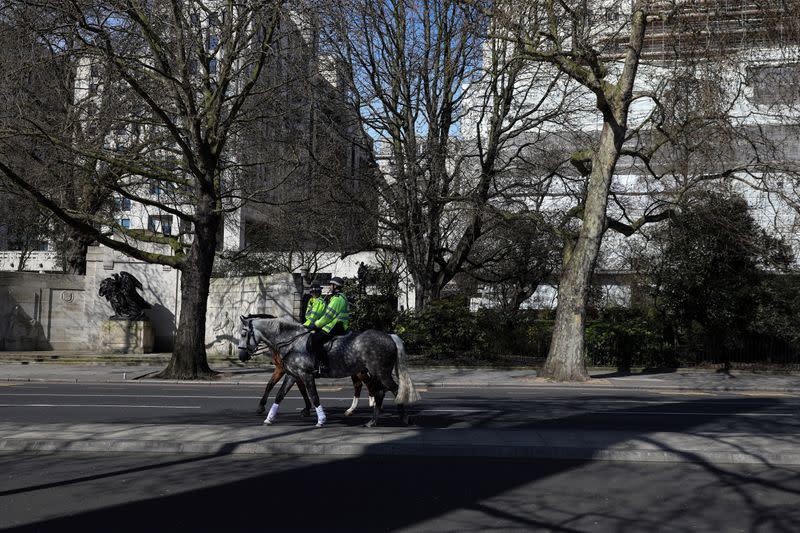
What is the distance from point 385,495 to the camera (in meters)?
7.42

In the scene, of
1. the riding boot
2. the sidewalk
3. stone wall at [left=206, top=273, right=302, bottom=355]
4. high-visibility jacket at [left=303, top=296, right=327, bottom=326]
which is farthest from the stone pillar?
the riding boot

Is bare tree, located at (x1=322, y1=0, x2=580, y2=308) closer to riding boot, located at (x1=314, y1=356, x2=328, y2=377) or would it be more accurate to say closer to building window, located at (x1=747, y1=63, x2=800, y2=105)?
building window, located at (x1=747, y1=63, x2=800, y2=105)

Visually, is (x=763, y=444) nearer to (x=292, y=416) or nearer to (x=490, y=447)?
(x=490, y=447)

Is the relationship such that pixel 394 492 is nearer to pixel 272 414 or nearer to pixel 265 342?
pixel 272 414

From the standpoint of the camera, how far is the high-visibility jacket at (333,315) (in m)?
10.8

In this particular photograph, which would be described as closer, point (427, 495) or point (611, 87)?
point (427, 495)

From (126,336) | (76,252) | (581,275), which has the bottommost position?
(126,336)

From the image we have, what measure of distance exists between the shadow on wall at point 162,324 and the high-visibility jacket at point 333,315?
20.7 meters

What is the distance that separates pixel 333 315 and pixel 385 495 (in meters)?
3.81

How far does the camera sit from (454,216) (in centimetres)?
2748

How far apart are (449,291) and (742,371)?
16.5 metres

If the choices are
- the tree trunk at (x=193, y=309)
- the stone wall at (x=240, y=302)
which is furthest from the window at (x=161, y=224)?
the tree trunk at (x=193, y=309)

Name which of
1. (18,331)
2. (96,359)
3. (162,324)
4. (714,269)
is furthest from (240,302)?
(714,269)

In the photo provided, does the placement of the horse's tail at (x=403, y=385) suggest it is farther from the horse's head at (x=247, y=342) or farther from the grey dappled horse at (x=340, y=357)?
the horse's head at (x=247, y=342)
